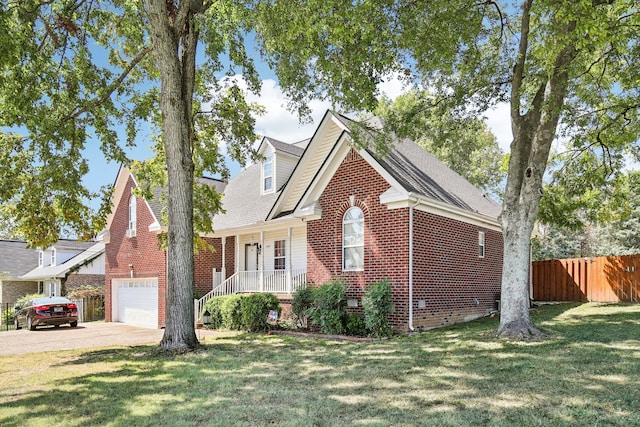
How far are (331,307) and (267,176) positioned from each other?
8.19 m

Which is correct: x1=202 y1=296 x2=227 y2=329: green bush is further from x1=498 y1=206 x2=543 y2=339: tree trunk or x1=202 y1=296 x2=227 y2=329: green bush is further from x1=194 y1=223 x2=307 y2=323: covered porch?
x1=498 y1=206 x2=543 y2=339: tree trunk

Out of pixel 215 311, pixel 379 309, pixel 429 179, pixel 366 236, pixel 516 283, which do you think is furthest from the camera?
pixel 215 311

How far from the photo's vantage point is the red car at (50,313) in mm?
20467

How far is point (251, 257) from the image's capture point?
20.2 meters

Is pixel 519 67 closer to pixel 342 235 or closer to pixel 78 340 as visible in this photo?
pixel 342 235

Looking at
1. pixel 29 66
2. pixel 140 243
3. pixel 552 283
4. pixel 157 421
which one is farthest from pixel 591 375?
pixel 140 243

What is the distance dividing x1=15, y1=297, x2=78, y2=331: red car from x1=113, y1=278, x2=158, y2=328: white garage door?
2.24m

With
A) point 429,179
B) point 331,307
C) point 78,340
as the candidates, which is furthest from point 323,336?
point 78,340

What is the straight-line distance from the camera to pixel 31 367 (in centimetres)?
1005

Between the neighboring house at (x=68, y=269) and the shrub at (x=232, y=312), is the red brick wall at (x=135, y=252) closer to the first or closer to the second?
the shrub at (x=232, y=312)

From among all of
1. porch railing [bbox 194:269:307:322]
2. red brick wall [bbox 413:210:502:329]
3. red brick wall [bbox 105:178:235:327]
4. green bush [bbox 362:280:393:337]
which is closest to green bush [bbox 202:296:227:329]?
porch railing [bbox 194:269:307:322]

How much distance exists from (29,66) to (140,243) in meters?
11.0

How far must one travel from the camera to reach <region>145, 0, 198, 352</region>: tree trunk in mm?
11008

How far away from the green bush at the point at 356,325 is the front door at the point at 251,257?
7.41 meters
